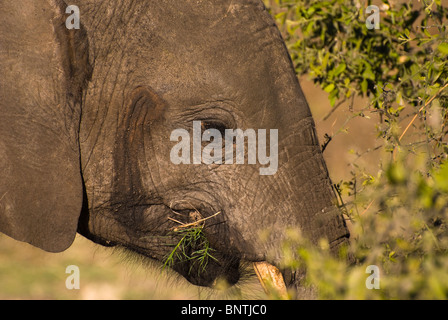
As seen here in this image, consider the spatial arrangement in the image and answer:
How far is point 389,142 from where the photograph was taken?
3838 millimetres

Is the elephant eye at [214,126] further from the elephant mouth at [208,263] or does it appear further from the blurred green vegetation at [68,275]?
the blurred green vegetation at [68,275]

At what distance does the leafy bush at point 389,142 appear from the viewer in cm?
223

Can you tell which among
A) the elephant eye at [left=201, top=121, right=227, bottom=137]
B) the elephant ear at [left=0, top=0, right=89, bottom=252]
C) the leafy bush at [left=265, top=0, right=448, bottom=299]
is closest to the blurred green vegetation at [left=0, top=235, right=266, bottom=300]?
the leafy bush at [left=265, top=0, right=448, bottom=299]

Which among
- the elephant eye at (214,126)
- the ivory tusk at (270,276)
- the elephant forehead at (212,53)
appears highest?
the elephant forehead at (212,53)

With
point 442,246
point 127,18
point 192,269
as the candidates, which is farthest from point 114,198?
point 442,246

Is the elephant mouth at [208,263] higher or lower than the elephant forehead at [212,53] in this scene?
lower

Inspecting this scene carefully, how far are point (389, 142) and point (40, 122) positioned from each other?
179 cm

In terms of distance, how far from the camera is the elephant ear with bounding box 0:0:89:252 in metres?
3.21

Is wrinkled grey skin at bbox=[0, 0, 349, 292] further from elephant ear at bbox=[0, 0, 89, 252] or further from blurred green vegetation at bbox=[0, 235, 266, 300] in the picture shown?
blurred green vegetation at bbox=[0, 235, 266, 300]

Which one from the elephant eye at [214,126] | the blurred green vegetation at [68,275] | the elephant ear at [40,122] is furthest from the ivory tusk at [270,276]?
the blurred green vegetation at [68,275]

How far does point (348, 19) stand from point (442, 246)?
2.16 metres

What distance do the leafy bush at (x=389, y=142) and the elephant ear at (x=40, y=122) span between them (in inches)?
42.3

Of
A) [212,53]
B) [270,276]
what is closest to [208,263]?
[270,276]

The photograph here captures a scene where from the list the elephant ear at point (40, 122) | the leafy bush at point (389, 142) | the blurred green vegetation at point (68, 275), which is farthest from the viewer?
the blurred green vegetation at point (68, 275)
